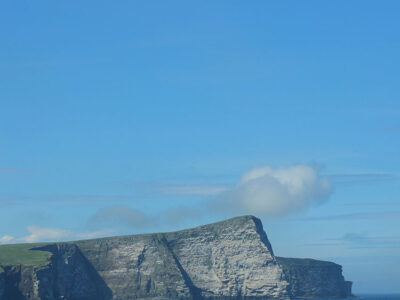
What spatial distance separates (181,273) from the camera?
162 meters

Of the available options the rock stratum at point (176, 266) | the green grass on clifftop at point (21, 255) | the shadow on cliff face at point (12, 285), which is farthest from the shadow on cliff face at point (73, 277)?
the shadow on cliff face at point (12, 285)

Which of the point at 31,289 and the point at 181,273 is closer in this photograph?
the point at 31,289

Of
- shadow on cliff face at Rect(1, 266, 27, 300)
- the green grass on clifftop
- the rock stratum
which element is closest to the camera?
shadow on cliff face at Rect(1, 266, 27, 300)

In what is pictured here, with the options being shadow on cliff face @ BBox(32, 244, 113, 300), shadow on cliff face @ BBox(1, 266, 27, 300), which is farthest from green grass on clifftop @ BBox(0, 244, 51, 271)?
shadow on cliff face @ BBox(1, 266, 27, 300)

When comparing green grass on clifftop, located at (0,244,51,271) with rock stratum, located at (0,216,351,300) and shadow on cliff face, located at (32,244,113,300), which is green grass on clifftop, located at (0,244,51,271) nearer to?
shadow on cliff face, located at (32,244,113,300)

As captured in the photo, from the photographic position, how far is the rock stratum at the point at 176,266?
158125mm

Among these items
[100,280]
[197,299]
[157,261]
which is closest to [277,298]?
[197,299]

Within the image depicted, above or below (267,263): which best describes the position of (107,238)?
above

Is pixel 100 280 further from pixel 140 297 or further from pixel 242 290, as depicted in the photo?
pixel 242 290

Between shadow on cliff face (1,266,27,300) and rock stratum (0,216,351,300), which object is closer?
shadow on cliff face (1,266,27,300)

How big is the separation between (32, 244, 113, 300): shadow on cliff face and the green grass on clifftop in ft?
9.51

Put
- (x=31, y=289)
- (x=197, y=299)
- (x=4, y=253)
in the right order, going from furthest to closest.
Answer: (x=197, y=299) → (x=4, y=253) → (x=31, y=289)

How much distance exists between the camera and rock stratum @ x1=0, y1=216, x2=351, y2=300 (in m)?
158

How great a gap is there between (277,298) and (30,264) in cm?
6078
